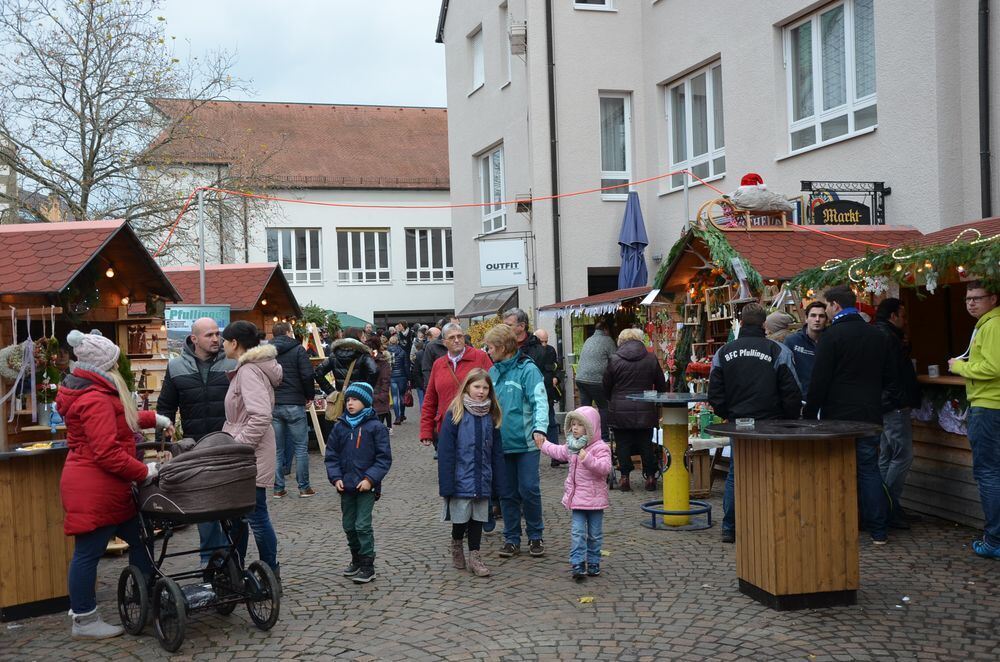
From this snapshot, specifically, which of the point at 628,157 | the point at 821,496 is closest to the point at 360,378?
the point at 821,496

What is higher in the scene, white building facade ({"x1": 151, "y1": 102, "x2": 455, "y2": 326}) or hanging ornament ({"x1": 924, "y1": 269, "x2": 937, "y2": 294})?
white building facade ({"x1": 151, "y1": 102, "x2": 455, "y2": 326})

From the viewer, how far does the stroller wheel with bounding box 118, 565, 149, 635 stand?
17.7 ft

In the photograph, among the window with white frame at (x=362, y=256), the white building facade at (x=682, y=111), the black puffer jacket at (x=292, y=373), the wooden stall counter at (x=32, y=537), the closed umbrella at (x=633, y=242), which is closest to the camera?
the wooden stall counter at (x=32, y=537)

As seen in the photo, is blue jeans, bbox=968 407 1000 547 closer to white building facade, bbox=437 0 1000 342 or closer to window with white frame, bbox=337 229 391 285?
white building facade, bbox=437 0 1000 342

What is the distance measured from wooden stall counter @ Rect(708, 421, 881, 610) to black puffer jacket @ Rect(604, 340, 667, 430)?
167 inches

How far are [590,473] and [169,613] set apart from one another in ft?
9.30

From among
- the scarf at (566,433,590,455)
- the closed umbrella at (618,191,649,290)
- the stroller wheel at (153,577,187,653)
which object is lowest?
the stroller wheel at (153,577,187,653)

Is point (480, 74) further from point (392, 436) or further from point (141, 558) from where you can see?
point (141, 558)

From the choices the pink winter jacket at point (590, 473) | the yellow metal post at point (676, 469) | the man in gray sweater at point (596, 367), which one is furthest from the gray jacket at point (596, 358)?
the pink winter jacket at point (590, 473)

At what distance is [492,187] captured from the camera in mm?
21766

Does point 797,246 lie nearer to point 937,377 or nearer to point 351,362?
point 937,377

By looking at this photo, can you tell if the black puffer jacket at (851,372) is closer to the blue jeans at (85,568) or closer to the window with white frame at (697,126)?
the blue jeans at (85,568)

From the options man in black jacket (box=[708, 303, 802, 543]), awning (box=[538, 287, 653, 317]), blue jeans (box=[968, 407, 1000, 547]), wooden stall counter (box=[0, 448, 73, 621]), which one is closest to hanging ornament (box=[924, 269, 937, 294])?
blue jeans (box=[968, 407, 1000, 547])

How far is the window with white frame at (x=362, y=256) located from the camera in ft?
124
